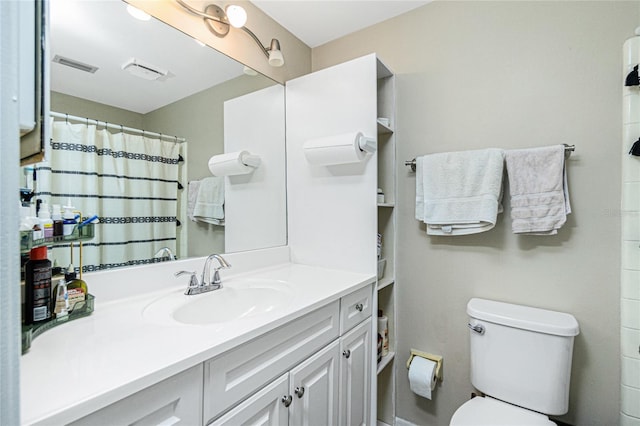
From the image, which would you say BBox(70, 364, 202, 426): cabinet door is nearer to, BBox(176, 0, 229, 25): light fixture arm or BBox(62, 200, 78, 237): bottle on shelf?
BBox(62, 200, 78, 237): bottle on shelf

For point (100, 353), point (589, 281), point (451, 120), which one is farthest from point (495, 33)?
point (100, 353)

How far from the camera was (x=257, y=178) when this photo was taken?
1.74 m

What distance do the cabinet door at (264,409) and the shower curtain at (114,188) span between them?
0.70 meters

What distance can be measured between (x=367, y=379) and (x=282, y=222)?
3.21ft

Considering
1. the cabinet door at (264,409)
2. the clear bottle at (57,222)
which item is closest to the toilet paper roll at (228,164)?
the clear bottle at (57,222)

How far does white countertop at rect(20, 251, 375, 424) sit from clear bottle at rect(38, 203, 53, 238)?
268 mm

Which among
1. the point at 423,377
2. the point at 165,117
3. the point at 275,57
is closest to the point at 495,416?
the point at 423,377

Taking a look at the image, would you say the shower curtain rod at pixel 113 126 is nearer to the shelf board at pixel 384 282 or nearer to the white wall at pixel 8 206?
the white wall at pixel 8 206

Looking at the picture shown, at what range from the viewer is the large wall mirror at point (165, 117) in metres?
1.03

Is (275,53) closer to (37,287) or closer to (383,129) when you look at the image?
(383,129)

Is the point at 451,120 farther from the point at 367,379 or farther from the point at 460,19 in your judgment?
the point at 367,379

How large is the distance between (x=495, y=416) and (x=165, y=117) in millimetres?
1859

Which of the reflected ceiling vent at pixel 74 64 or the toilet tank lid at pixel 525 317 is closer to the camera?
the reflected ceiling vent at pixel 74 64

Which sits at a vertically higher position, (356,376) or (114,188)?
(114,188)
